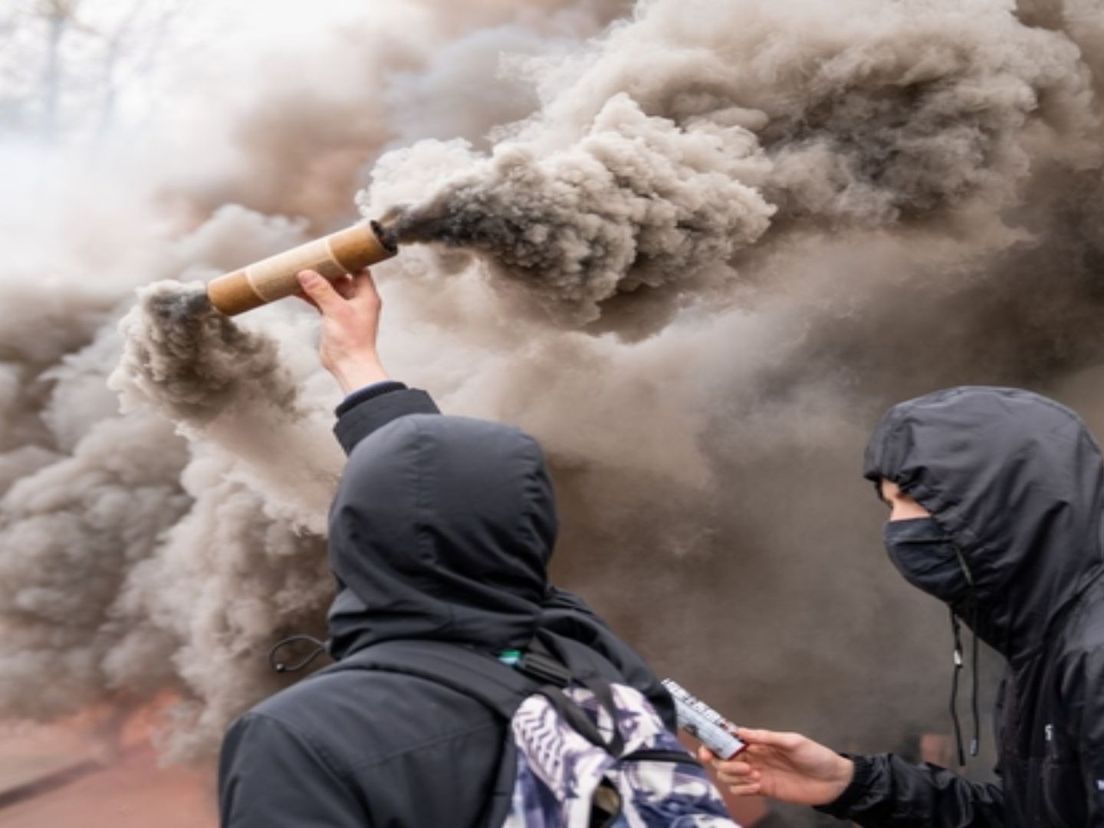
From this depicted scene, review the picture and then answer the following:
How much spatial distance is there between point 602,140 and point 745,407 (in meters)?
1.95

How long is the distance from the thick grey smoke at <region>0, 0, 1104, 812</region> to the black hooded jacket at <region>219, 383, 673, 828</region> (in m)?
1.71

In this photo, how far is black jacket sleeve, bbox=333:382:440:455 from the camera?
6.19ft

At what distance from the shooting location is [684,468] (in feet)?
15.6

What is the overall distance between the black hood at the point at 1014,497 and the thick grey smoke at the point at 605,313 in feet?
5.45

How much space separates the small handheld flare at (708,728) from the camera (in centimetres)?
210

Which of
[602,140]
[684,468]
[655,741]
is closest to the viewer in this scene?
[655,741]

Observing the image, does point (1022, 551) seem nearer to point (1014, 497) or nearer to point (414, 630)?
point (1014, 497)

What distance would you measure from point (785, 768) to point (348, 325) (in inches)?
51.9

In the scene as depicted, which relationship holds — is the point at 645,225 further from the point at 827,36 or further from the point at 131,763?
the point at 131,763

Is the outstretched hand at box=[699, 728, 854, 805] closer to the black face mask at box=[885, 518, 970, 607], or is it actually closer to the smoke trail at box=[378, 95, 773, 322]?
the black face mask at box=[885, 518, 970, 607]

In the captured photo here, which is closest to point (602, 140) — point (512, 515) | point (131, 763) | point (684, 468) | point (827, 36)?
point (827, 36)

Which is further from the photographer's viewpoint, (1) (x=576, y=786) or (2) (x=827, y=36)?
(2) (x=827, y=36)

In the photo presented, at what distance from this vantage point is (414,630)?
1.33 m

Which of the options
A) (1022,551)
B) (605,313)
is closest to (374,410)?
(1022,551)
